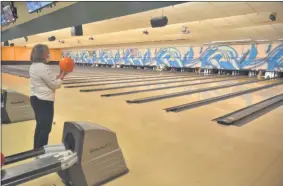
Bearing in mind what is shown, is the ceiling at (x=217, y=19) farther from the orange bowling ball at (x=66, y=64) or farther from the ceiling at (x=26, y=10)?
the orange bowling ball at (x=66, y=64)

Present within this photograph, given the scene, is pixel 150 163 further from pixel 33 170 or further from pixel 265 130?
pixel 265 130

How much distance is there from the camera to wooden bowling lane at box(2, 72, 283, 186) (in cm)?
211

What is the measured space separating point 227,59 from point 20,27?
9947 millimetres

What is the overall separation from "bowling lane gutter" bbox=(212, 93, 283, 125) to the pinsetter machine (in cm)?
233

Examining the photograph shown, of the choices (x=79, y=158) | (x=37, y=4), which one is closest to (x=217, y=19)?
(x=37, y=4)

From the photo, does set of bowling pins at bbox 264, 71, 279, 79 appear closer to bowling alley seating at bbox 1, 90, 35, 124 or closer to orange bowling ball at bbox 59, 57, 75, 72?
bowling alley seating at bbox 1, 90, 35, 124

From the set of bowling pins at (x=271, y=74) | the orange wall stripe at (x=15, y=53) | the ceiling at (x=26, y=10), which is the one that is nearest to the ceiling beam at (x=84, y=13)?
the ceiling at (x=26, y=10)

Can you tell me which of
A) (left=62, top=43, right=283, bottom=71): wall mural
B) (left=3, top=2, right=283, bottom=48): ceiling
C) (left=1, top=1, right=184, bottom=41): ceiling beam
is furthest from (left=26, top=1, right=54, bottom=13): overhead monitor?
(left=62, top=43, right=283, bottom=71): wall mural

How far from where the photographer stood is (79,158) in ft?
5.96

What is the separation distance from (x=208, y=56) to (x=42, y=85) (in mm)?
13052

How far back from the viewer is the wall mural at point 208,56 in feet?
39.5

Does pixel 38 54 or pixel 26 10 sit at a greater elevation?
pixel 26 10

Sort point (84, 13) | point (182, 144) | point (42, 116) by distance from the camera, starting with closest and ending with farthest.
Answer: point (42, 116) → point (182, 144) → point (84, 13)

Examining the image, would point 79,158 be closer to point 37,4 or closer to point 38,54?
point 38,54
